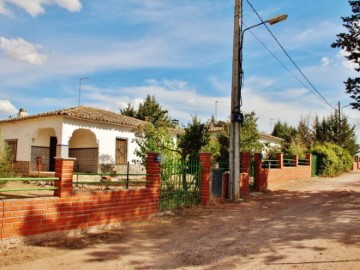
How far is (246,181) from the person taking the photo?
47.2 ft

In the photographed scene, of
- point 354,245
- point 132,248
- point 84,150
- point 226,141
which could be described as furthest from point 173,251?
point 84,150

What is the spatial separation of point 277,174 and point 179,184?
962cm

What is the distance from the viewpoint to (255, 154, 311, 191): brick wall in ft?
52.3

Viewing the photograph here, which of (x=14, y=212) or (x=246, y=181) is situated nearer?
(x=14, y=212)

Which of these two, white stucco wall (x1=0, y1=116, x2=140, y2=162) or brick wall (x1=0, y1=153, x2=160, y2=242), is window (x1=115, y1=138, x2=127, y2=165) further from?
brick wall (x1=0, y1=153, x2=160, y2=242)

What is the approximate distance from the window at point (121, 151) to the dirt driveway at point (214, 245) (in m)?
12.5

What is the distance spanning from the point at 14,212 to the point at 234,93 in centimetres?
860

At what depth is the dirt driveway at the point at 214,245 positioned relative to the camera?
18.3 feet

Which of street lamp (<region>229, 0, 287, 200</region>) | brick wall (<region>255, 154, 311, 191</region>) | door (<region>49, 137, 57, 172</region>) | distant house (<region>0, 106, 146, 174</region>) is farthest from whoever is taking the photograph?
door (<region>49, 137, 57, 172</region>)

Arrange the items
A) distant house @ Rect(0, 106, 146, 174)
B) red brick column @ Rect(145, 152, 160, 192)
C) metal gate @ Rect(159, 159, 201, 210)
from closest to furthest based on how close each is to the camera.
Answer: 1. red brick column @ Rect(145, 152, 160, 192)
2. metal gate @ Rect(159, 159, 201, 210)
3. distant house @ Rect(0, 106, 146, 174)

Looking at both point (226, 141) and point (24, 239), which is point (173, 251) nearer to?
point (24, 239)

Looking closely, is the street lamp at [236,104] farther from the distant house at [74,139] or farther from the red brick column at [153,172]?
the distant house at [74,139]

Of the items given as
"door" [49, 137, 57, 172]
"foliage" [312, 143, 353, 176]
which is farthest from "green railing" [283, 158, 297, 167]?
"door" [49, 137, 57, 172]

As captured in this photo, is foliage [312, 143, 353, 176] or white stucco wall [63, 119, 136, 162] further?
foliage [312, 143, 353, 176]
